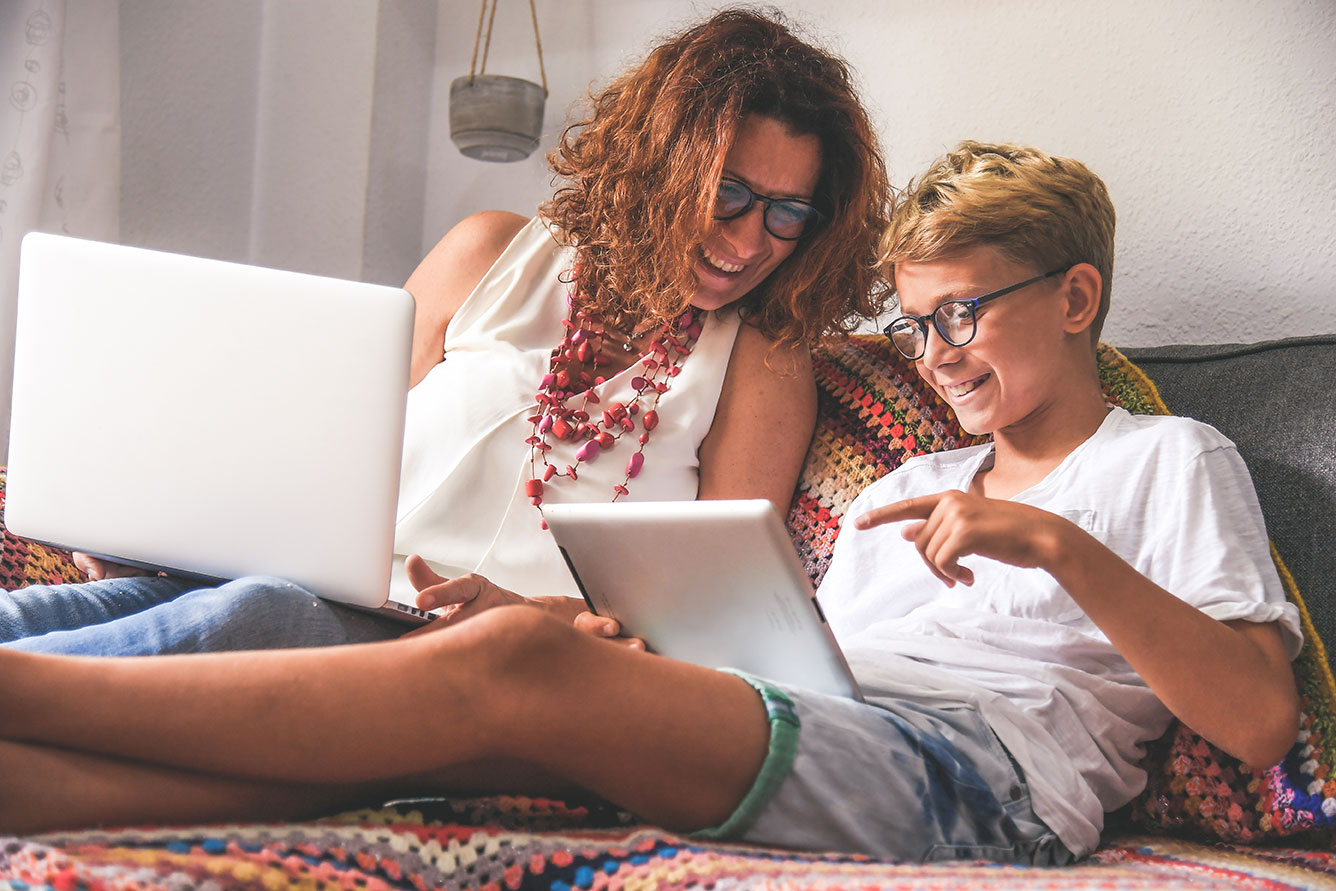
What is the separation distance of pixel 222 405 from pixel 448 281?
681 millimetres

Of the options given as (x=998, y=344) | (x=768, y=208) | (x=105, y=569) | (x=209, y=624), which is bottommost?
(x=105, y=569)

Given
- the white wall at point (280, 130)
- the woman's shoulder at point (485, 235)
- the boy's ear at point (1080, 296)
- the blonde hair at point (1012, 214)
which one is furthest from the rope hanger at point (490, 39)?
the boy's ear at point (1080, 296)

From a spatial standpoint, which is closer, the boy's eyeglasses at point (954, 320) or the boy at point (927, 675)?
the boy at point (927, 675)

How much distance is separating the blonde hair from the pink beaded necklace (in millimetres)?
336

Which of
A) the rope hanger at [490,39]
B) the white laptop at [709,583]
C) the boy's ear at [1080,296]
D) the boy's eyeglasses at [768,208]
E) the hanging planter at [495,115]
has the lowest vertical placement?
the white laptop at [709,583]

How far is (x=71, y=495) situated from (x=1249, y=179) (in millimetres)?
1443

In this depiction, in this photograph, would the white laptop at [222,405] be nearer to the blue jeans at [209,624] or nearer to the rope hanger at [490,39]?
the blue jeans at [209,624]

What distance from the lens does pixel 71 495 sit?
94 centimetres

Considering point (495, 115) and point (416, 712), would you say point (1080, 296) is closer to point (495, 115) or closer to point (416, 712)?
point (416, 712)

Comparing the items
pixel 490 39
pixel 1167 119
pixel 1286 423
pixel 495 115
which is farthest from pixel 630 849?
pixel 490 39

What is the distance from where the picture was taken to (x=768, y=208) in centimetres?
138

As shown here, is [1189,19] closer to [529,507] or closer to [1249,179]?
[1249,179]

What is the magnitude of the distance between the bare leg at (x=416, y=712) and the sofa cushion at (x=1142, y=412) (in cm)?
47

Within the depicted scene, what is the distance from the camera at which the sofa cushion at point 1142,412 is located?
0.96 meters
